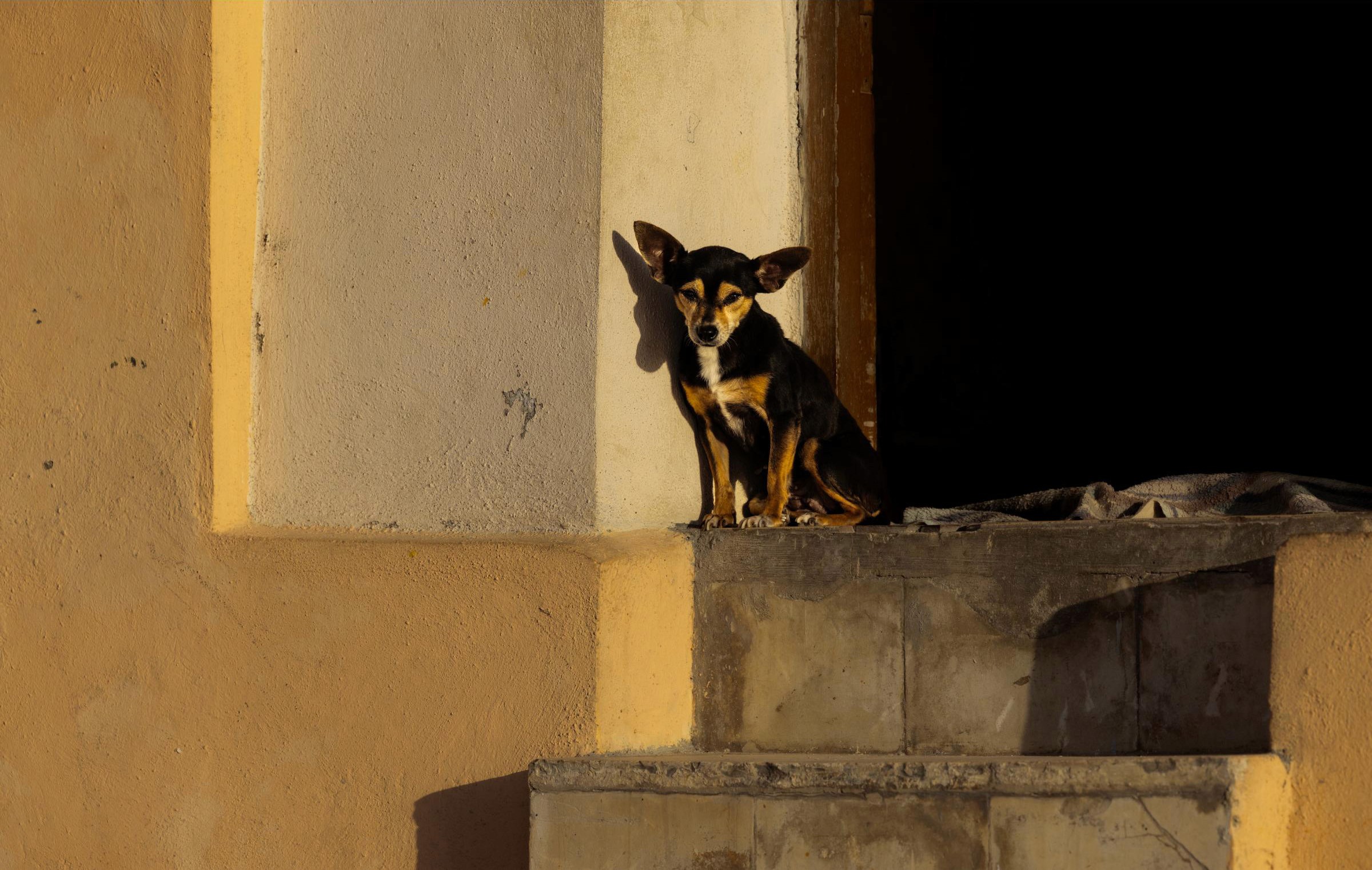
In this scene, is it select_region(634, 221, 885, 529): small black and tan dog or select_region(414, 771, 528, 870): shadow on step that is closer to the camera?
select_region(414, 771, 528, 870): shadow on step

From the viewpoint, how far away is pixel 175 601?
3188 mm

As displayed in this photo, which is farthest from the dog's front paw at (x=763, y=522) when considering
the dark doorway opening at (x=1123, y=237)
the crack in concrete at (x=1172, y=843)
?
the dark doorway opening at (x=1123, y=237)

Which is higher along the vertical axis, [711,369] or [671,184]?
[671,184]

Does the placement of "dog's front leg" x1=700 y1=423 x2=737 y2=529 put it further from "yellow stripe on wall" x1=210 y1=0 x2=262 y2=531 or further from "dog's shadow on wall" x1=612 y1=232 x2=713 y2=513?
"yellow stripe on wall" x1=210 y1=0 x2=262 y2=531

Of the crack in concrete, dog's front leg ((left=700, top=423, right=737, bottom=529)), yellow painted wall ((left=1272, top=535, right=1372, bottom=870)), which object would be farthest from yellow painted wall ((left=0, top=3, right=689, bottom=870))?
yellow painted wall ((left=1272, top=535, right=1372, bottom=870))

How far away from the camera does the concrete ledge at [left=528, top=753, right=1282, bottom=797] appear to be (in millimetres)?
2348

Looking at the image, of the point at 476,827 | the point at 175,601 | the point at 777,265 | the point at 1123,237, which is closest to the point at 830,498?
the point at 777,265

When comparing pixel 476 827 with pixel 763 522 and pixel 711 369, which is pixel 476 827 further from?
pixel 711 369

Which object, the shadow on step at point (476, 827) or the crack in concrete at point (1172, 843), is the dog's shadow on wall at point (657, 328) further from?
the crack in concrete at point (1172, 843)

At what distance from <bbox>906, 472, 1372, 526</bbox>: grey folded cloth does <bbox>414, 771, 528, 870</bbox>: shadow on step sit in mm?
1284

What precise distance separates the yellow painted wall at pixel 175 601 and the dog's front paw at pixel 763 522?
0.52 metres

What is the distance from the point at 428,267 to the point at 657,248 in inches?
24.6

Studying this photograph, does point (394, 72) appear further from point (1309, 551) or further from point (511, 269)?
point (1309, 551)

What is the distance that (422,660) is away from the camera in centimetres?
297
